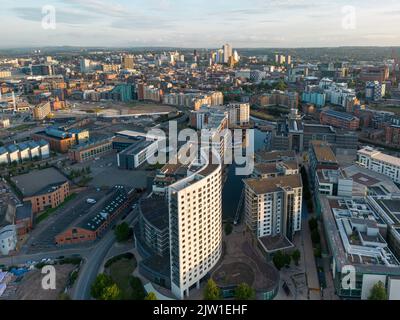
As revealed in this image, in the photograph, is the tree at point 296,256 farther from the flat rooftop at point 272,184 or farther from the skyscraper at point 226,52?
the skyscraper at point 226,52

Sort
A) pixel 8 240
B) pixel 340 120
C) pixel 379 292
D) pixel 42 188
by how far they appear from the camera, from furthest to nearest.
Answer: pixel 340 120 < pixel 42 188 < pixel 8 240 < pixel 379 292

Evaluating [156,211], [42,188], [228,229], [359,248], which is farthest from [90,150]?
[359,248]

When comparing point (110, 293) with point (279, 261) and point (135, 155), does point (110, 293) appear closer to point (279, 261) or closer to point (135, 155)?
point (279, 261)

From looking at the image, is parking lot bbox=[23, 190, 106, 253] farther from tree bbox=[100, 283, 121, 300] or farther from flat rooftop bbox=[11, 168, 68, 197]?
tree bbox=[100, 283, 121, 300]

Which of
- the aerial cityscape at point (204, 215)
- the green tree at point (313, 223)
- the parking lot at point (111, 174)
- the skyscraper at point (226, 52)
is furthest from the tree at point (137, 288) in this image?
the skyscraper at point (226, 52)

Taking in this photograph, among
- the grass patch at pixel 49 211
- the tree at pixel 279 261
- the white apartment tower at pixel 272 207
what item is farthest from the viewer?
the grass patch at pixel 49 211

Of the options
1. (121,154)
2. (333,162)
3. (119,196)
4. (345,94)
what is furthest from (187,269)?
(345,94)

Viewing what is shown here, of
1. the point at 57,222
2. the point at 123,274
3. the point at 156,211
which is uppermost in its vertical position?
the point at 156,211
